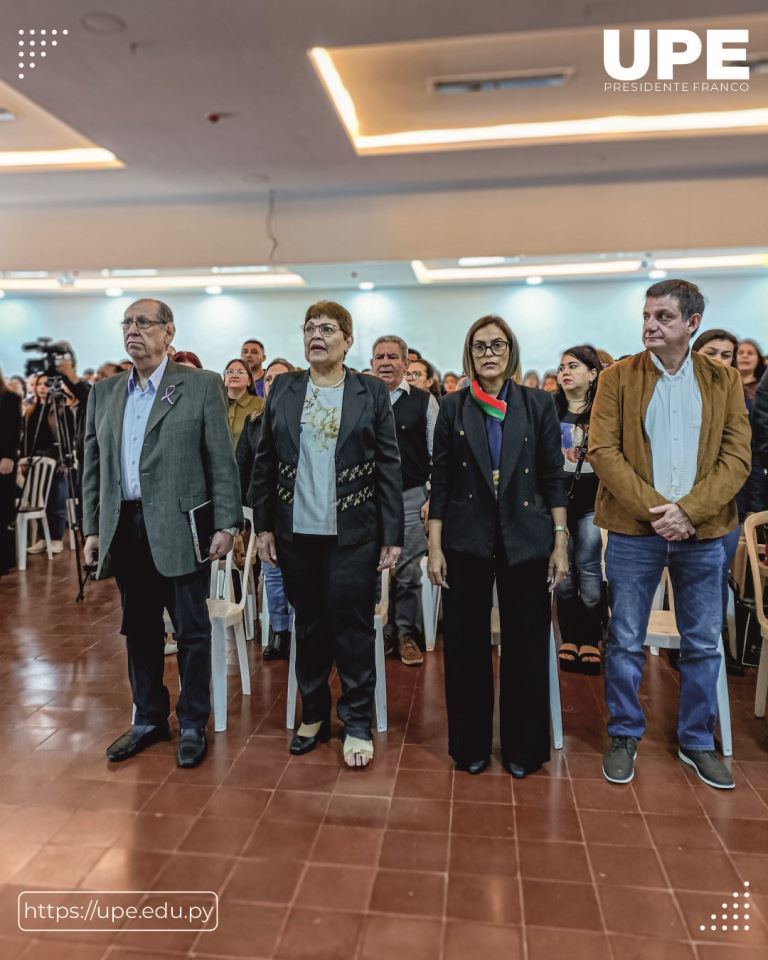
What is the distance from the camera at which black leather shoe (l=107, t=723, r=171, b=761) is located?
105 inches

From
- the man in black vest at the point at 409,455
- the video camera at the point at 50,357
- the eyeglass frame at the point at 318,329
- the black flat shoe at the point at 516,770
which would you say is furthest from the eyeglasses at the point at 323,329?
the video camera at the point at 50,357

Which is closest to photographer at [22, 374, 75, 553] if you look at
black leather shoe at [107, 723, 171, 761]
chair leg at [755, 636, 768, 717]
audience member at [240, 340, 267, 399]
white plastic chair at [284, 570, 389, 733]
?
audience member at [240, 340, 267, 399]

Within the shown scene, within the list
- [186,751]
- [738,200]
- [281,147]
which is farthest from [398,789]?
[738,200]

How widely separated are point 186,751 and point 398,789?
2.63 feet

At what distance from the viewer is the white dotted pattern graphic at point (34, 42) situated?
3.95 metres

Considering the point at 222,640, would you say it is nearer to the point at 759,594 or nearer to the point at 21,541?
the point at 759,594

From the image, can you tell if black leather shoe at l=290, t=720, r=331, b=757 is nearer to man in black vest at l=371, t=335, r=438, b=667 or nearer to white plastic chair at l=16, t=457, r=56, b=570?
man in black vest at l=371, t=335, r=438, b=667

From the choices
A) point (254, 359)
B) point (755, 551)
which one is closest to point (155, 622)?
point (755, 551)

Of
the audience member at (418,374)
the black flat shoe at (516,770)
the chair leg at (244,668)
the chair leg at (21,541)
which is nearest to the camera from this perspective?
the black flat shoe at (516,770)

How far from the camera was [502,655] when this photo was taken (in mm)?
2539

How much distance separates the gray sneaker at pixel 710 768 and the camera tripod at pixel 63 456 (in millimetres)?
3553

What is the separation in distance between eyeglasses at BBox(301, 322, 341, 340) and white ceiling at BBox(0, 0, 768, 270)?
2.22m

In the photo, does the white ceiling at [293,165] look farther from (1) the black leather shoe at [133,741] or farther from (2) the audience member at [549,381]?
(1) the black leather shoe at [133,741]

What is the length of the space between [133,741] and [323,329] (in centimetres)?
170
